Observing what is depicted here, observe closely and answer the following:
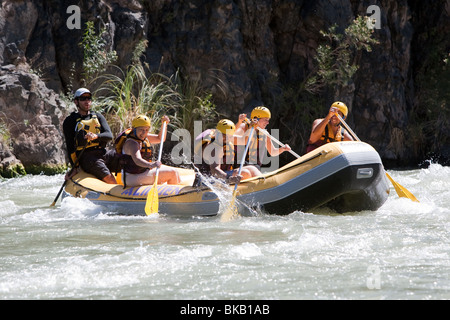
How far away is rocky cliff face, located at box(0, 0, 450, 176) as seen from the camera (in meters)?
10.0

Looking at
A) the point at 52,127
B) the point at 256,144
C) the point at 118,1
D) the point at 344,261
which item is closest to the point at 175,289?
the point at 344,261

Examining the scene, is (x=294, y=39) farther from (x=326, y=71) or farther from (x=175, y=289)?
(x=175, y=289)

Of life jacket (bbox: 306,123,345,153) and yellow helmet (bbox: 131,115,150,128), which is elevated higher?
yellow helmet (bbox: 131,115,150,128)

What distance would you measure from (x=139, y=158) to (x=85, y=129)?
81 centimetres

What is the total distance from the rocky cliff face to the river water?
157 inches

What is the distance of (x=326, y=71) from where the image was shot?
1240cm

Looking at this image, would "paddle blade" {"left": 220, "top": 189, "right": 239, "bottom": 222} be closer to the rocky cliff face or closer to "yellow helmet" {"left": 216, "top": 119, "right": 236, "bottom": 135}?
"yellow helmet" {"left": 216, "top": 119, "right": 236, "bottom": 135}

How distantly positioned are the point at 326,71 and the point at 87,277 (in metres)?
9.40

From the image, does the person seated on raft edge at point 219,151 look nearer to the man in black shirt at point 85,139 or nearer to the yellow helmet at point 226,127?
the yellow helmet at point 226,127

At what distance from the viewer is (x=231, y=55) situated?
1202cm

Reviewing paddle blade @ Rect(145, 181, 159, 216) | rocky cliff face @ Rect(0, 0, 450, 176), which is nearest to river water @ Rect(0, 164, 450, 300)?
paddle blade @ Rect(145, 181, 159, 216)

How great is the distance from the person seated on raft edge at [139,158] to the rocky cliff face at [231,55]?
377 cm

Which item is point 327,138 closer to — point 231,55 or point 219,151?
point 219,151

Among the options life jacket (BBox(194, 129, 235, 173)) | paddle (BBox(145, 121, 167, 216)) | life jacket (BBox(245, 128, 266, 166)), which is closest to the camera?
paddle (BBox(145, 121, 167, 216))
